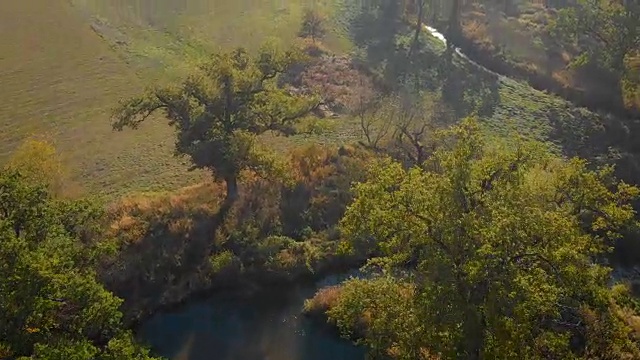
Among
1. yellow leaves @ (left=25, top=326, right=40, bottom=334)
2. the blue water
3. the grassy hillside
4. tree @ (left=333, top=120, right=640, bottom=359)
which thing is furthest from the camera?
the grassy hillside

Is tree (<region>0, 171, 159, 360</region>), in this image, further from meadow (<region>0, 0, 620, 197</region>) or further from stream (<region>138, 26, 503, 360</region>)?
meadow (<region>0, 0, 620, 197</region>)

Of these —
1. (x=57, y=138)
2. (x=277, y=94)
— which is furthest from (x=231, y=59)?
(x=57, y=138)

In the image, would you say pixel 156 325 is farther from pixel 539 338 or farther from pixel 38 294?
pixel 539 338

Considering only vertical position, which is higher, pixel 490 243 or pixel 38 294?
pixel 490 243

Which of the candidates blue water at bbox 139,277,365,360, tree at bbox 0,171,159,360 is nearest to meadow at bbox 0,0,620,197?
blue water at bbox 139,277,365,360

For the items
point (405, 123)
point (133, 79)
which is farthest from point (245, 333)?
point (133, 79)

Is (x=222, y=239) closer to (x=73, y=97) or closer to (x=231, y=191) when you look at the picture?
(x=231, y=191)
